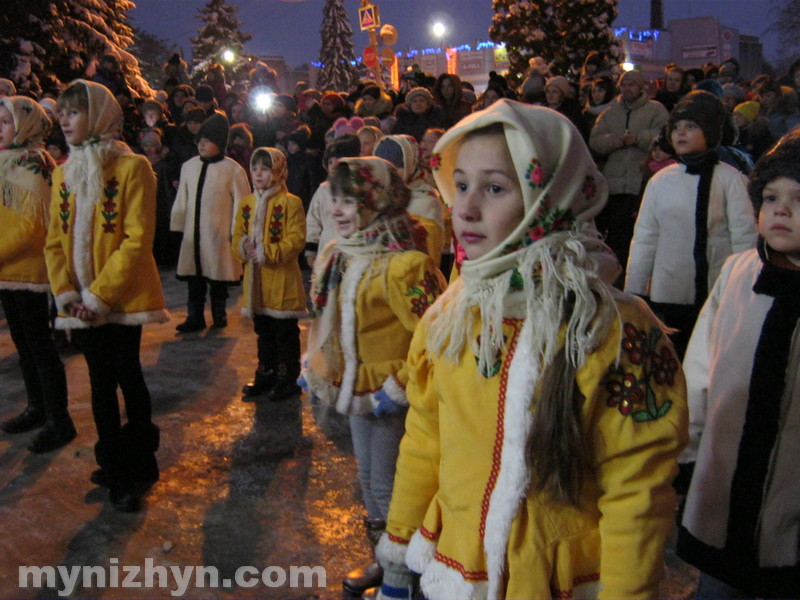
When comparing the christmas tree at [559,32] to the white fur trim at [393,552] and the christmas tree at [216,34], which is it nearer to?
the white fur trim at [393,552]

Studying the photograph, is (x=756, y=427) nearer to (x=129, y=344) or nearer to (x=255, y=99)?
(x=129, y=344)

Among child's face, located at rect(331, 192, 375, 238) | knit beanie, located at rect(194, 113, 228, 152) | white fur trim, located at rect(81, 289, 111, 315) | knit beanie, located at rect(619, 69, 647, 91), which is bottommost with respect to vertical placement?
white fur trim, located at rect(81, 289, 111, 315)

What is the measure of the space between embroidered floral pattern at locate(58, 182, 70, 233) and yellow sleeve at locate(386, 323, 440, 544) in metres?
2.59

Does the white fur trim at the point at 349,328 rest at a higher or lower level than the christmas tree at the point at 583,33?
lower

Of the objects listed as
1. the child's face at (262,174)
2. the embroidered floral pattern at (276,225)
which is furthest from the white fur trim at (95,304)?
the child's face at (262,174)

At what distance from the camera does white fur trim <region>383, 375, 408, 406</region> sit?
305 cm

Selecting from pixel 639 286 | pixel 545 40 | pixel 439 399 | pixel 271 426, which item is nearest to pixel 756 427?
pixel 439 399

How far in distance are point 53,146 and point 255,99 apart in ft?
15.4

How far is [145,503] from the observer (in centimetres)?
392

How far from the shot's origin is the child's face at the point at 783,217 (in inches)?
84.6

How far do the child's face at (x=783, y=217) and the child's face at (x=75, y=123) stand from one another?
3280 mm

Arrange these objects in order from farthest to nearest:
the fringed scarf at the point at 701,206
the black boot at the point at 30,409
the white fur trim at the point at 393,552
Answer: the black boot at the point at 30,409
the fringed scarf at the point at 701,206
the white fur trim at the point at 393,552

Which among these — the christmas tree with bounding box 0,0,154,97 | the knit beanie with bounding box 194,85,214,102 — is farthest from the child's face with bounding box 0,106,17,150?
the knit beanie with bounding box 194,85,214,102

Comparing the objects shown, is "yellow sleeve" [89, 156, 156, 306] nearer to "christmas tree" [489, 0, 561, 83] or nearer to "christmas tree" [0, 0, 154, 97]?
"christmas tree" [0, 0, 154, 97]
